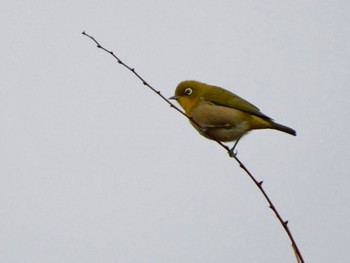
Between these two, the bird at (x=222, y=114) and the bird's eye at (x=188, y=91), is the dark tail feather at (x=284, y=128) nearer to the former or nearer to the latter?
the bird at (x=222, y=114)

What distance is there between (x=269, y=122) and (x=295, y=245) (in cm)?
458

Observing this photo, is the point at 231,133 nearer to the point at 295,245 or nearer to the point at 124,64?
the point at 124,64

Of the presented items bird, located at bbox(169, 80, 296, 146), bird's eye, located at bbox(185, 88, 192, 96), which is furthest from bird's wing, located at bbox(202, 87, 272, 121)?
bird's eye, located at bbox(185, 88, 192, 96)

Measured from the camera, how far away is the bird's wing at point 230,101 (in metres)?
7.31

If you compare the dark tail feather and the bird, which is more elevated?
the dark tail feather

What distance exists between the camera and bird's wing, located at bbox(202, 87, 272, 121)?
731cm

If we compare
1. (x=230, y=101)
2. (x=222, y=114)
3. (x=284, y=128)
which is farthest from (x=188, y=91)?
(x=284, y=128)

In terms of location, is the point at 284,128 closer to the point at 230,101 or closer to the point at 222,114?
the point at 222,114

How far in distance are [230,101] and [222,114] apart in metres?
0.44

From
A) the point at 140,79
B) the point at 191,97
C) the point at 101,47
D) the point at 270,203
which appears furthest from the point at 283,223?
the point at 191,97

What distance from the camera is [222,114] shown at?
7312 mm

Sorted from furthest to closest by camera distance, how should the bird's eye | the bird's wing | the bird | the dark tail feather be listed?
the bird's eye → the bird's wing → the bird → the dark tail feather

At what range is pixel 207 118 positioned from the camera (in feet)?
23.7

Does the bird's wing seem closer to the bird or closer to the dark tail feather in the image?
the bird
